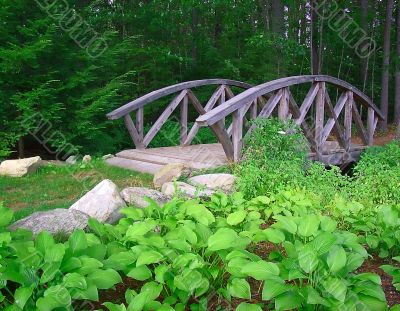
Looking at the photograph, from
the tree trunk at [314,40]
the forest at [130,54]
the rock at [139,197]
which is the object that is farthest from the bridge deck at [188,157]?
the tree trunk at [314,40]

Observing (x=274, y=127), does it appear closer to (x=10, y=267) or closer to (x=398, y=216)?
(x=398, y=216)

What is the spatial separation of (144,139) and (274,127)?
9.37 ft

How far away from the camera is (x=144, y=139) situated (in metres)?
8.02

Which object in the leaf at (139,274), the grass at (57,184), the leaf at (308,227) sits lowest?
the grass at (57,184)

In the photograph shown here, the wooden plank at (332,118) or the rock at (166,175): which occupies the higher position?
the wooden plank at (332,118)

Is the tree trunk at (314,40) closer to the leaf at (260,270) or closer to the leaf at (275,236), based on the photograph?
the leaf at (275,236)

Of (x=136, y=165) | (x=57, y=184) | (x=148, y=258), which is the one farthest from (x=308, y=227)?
Result: (x=136, y=165)

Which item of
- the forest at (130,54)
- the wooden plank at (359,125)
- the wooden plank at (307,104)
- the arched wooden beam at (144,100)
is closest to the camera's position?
the wooden plank at (307,104)

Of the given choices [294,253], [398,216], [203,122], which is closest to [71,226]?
[294,253]

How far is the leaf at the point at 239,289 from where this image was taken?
6.24 ft

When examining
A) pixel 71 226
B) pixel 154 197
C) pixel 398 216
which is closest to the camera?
pixel 398 216

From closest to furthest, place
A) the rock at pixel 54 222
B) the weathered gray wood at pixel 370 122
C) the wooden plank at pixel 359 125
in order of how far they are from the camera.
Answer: the rock at pixel 54 222 → the wooden plank at pixel 359 125 → the weathered gray wood at pixel 370 122

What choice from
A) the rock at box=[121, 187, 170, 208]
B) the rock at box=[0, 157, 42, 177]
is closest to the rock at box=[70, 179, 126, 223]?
the rock at box=[121, 187, 170, 208]

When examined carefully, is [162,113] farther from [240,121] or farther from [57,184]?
[57,184]
